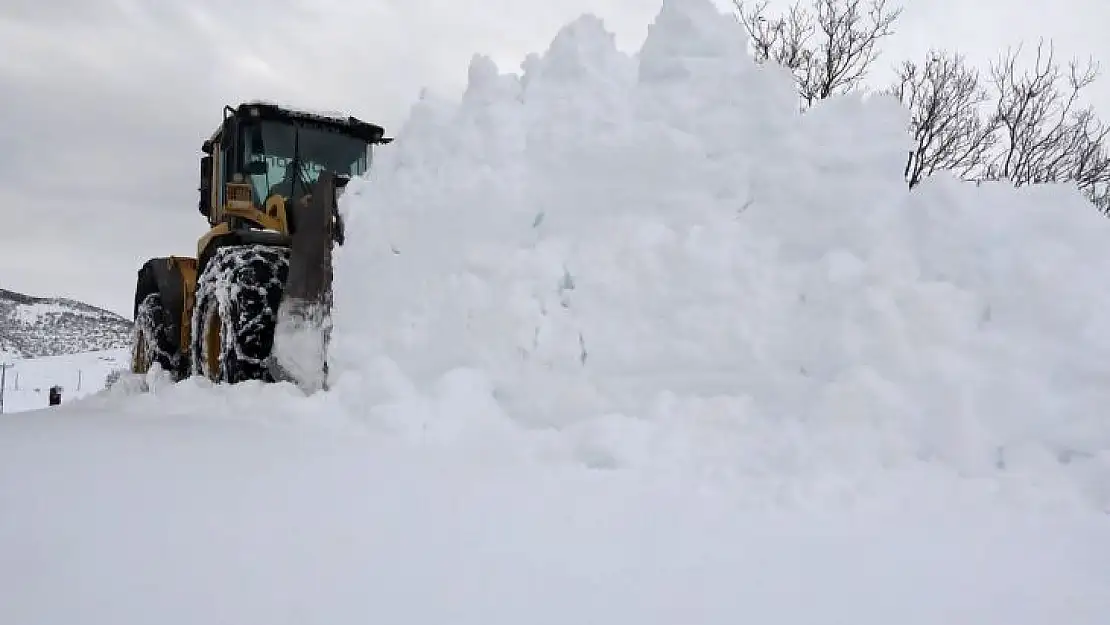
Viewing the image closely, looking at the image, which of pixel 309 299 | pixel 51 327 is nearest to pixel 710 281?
pixel 309 299

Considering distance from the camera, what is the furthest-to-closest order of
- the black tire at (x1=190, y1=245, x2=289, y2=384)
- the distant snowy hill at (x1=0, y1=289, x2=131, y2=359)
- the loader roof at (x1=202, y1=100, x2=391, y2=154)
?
the distant snowy hill at (x1=0, y1=289, x2=131, y2=359) → the loader roof at (x1=202, y1=100, x2=391, y2=154) → the black tire at (x1=190, y1=245, x2=289, y2=384)

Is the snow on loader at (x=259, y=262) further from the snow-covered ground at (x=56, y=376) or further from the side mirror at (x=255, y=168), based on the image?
the snow-covered ground at (x=56, y=376)

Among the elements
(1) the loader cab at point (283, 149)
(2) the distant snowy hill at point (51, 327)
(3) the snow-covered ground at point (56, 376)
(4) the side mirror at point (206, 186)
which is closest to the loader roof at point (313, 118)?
(1) the loader cab at point (283, 149)

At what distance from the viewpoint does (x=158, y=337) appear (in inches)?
294

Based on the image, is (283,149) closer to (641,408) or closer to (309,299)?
(309,299)

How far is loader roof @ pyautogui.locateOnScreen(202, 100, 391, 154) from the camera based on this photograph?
6551 mm

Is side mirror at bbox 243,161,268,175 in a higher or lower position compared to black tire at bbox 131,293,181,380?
higher

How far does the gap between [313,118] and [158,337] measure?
264 centimetres

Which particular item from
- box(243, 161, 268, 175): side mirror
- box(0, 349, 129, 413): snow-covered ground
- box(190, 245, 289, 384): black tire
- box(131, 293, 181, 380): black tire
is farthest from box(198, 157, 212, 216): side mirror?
box(0, 349, 129, 413): snow-covered ground

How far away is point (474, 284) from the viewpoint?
13.3 ft

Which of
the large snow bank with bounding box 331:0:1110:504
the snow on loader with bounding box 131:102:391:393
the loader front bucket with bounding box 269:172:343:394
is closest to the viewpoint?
the large snow bank with bounding box 331:0:1110:504

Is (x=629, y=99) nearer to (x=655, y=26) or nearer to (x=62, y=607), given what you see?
(x=655, y=26)

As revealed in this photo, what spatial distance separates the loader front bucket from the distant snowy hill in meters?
90.1

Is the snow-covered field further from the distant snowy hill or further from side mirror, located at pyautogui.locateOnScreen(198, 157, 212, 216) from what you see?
the distant snowy hill
